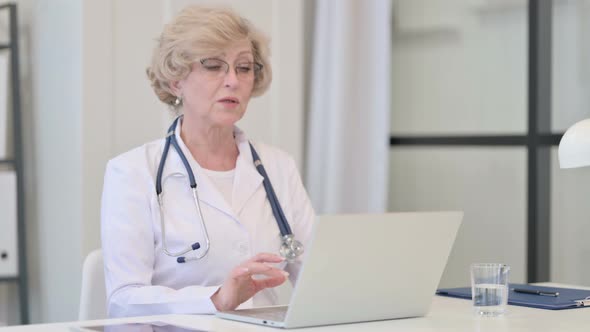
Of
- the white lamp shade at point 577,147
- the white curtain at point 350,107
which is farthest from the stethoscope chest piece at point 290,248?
the white curtain at point 350,107

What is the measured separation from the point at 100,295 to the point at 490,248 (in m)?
1.94

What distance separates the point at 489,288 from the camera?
6.22 feet

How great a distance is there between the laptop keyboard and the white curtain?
202cm

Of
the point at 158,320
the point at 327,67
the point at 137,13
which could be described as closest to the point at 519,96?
the point at 327,67

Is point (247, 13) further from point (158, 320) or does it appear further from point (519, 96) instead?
point (158, 320)

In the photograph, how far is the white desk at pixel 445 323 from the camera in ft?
5.65

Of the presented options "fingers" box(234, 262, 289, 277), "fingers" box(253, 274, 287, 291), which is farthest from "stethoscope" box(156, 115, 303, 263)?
"fingers" box(234, 262, 289, 277)

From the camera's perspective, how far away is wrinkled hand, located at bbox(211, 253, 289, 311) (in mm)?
1901

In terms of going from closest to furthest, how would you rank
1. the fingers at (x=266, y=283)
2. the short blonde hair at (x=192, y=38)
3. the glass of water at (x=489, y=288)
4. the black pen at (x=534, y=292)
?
the glass of water at (x=489, y=288), the fingers at (x=266, y=283), the black pen at (x=534, y=292), the short blonde hair at (x=192, y=38)

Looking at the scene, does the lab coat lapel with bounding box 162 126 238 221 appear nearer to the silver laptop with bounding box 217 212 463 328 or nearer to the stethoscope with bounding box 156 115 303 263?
the stethoscope with bounding box 156 115 303 263

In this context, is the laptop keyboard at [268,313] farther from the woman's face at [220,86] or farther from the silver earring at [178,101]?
the silver earring at [178,101]

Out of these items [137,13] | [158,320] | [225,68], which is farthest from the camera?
[137,13]

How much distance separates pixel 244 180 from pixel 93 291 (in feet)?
1.68

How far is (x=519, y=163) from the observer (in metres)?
3.64
